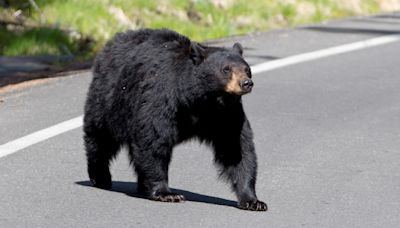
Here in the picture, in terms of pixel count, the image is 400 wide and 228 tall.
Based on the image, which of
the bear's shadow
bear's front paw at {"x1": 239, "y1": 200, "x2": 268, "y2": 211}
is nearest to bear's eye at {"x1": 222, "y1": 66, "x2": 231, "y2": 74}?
bear's front paw at {"x1": 239, "y1": 200, "x2": 268, "y2": 211}

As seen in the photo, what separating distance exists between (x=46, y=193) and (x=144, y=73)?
108 cm

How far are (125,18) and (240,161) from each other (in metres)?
11.1

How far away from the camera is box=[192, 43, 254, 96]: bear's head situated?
26.8ft

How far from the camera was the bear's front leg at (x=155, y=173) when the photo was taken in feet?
28.1

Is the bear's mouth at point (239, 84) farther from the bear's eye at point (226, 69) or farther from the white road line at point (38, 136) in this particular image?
the white road line at point (38, 136)

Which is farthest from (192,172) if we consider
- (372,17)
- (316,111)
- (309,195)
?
(372,17)

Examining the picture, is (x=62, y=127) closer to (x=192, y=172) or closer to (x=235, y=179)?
(x=192, y=172)

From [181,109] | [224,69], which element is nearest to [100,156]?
[181,109]

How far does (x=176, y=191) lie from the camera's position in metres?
9.25

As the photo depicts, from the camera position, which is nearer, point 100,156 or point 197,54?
point 197,54

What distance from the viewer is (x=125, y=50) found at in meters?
9.26

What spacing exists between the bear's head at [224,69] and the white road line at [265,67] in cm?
239

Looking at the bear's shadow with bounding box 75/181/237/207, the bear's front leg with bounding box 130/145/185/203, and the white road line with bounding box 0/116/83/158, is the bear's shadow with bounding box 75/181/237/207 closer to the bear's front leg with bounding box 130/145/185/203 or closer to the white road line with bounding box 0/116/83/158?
the bear's front leg with bounding box 130/145/185/203

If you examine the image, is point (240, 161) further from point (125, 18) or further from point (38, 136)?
point (125, 18)
